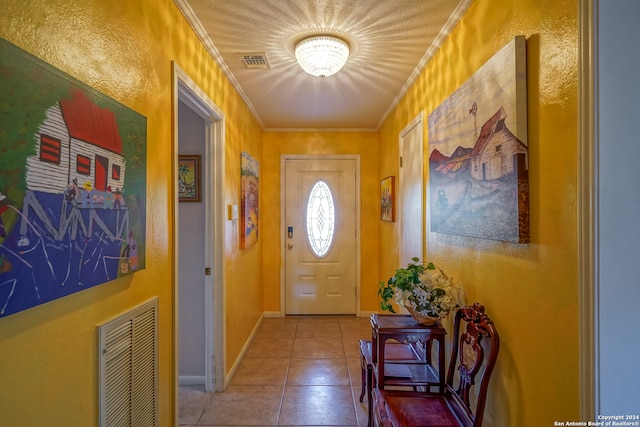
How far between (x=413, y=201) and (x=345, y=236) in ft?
5.85

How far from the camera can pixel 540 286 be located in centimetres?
114

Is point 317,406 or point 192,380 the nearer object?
→ point 317,406

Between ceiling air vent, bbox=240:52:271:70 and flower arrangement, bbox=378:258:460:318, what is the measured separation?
1.78 m

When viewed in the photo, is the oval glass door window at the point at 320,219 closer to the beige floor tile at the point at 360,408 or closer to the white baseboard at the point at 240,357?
the white baseboard at the point at 240,357

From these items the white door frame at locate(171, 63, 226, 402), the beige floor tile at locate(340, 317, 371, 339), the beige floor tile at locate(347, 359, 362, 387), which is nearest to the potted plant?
the beige floor tile at locate(347, 359, 362, 387)

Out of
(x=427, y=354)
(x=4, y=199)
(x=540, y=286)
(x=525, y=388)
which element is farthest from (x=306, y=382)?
(x=4, y=199)

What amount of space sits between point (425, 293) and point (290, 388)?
1.50 meters

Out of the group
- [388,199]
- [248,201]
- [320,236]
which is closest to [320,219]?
[320,236]

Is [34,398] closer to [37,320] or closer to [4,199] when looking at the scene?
[37,320]

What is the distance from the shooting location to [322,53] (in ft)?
6.72

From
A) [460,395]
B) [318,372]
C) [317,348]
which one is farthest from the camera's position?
[317,348]

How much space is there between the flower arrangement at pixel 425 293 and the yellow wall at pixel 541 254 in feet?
0.56

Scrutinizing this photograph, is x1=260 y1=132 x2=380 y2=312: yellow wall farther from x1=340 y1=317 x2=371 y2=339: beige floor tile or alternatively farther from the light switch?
the light switch

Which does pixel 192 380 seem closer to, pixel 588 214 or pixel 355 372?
pixel 355 372
